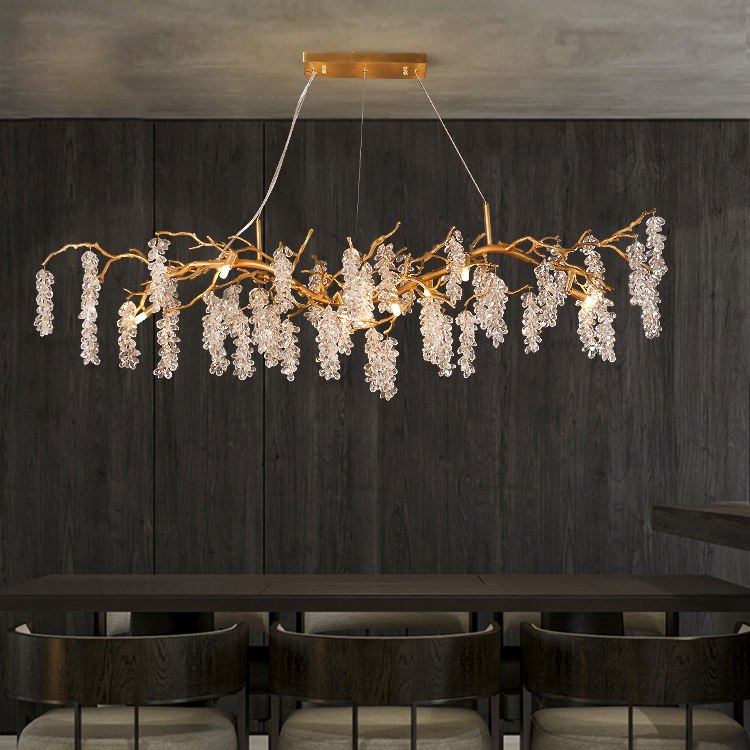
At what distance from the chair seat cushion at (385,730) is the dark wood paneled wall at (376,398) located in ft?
5.59

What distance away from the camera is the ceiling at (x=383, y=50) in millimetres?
3154

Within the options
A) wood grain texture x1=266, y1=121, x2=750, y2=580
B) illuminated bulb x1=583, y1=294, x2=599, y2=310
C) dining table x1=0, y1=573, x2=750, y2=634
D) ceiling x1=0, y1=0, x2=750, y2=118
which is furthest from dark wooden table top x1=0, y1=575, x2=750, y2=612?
ceiling x1=0, y1=0, x2=750, y2=118

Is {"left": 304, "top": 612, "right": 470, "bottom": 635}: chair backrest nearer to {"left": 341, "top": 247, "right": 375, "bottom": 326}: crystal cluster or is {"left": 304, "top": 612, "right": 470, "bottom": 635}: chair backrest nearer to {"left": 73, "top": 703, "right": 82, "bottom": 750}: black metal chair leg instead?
{"left": 73, "top": 703, "right": 82, "bottom": 750}: black metal chair leg

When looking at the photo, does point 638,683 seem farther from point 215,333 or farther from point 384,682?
point 215,333

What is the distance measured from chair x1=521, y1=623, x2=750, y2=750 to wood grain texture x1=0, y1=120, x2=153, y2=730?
7.74ft

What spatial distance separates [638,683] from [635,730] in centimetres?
19

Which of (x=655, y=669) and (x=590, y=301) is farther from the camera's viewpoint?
(x=590, y=301)

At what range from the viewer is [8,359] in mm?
4410

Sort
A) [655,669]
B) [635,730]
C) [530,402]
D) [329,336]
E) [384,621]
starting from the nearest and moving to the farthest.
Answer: [655,669]
[635,730]
[329,336]
[384,621]
[530,402]

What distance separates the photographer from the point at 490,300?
115 inches

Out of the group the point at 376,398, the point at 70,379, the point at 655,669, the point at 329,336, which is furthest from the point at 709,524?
the point at 70,379

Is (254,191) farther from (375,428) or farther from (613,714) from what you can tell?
(613,714)

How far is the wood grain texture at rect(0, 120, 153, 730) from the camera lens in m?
4.39

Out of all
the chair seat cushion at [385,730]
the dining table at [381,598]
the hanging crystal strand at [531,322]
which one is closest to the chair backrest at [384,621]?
the dining table at [381,598]
